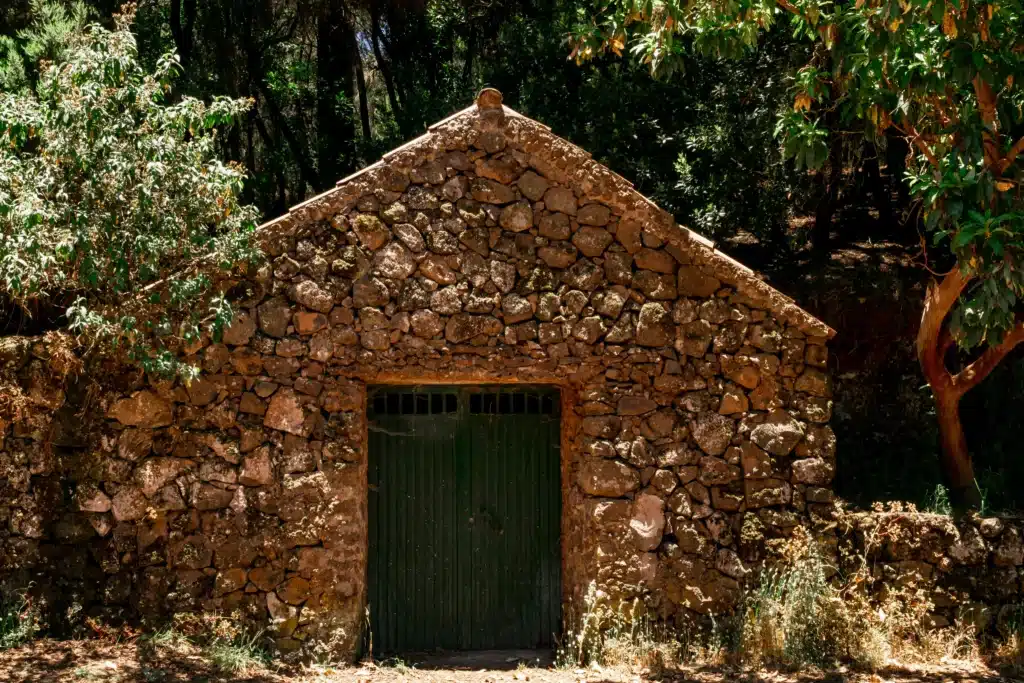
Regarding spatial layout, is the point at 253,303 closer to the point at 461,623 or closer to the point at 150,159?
the point at 150,159

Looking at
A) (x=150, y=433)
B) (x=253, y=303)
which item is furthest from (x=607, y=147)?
(x=150, y=433)

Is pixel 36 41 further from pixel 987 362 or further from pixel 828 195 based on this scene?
pixel 987 362

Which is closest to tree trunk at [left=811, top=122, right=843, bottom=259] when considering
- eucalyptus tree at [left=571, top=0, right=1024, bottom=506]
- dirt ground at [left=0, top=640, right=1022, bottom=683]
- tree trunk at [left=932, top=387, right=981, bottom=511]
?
eucalyptus tree at [left=571, top=0, right=1024, bottom=506]

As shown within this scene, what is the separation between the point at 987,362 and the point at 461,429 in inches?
183

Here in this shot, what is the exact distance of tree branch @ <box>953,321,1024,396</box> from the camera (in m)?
9.29

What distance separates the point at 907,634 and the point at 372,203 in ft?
17.8

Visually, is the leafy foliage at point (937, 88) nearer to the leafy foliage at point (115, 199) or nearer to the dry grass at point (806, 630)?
the dry grass at point (806, 630)

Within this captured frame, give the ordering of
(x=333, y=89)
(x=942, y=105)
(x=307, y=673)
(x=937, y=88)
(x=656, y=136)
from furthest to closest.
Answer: (x=333, y=89) → (x=656, y=136) → (x=942, y=105) → (x=307, y=673) → (x=937, y=88)

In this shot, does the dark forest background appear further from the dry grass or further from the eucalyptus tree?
the dry grass

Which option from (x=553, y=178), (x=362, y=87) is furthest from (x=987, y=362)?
(x=362, y=87)

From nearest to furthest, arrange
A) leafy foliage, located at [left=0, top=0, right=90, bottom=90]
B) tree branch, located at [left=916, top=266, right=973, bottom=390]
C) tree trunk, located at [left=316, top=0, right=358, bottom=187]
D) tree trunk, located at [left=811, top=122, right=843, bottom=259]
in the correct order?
tree branch, located at [left=916, top=266, right=973, bottom=390], leafy foliage, located at [left=0, top=0, right=90, bottom=90], tree trunk, located at [left=811, top=122, right=843, bottom=259], tree trunk, located at [left=316, top=0, right=358, bottom=187]

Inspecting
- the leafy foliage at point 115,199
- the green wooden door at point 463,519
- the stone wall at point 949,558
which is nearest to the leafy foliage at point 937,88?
the stone wall at point 949,558

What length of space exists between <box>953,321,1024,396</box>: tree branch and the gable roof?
1802 millimetres

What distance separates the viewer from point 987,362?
948 cm
